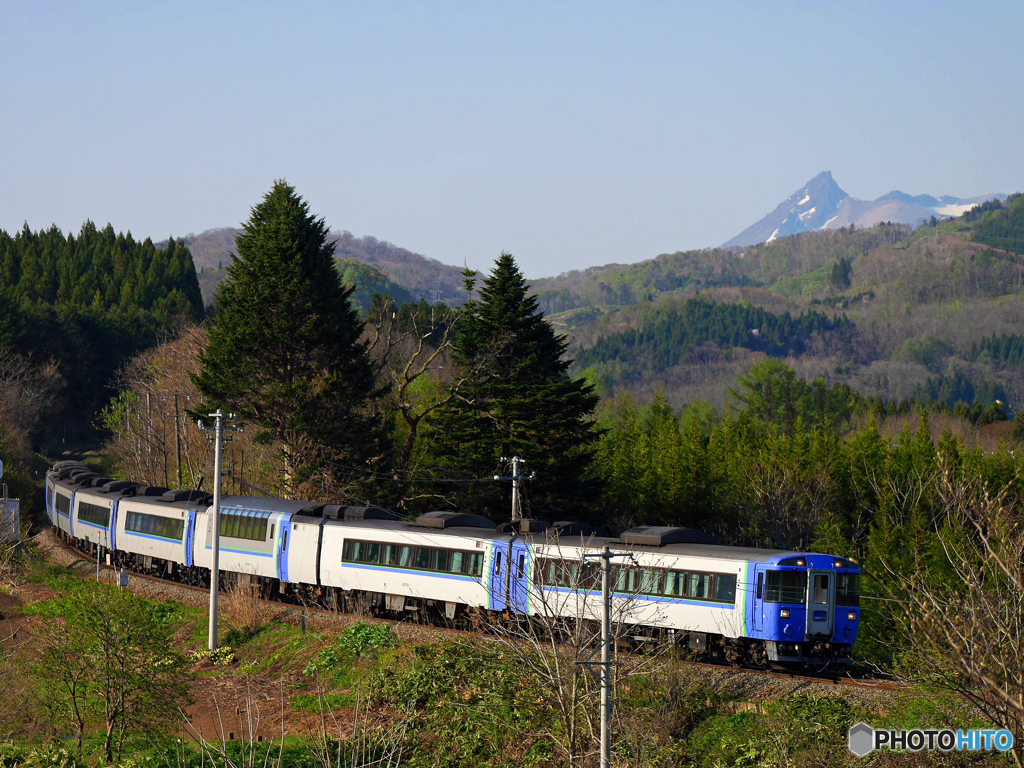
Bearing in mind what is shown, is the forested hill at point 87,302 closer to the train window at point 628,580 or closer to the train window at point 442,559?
the train window at point 442,559

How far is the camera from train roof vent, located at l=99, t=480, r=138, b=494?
149ft

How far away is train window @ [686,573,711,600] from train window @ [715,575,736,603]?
277 mm

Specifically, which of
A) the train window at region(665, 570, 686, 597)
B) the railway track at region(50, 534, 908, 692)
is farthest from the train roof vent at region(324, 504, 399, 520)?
the train window at region(665, 570, 686, 597)

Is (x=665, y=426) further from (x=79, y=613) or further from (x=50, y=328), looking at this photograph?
(x=50, y=328)

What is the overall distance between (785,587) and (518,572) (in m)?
7.07

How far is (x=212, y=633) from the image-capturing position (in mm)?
31203

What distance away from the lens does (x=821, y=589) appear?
77.1 ft

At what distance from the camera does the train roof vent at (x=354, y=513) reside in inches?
1325

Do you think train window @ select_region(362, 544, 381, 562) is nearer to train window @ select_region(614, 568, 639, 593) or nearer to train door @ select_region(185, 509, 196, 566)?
train window @ select_region(614, 568, 639, 593)

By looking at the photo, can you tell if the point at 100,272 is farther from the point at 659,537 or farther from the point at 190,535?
the point at 659,537

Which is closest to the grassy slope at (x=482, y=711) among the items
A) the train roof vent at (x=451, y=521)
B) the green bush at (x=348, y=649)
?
the green bush at (x=348, y=649)

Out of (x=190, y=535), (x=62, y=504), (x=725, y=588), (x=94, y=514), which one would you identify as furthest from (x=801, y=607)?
(x=62, y=504)

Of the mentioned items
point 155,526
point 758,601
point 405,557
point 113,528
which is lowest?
point 113,528

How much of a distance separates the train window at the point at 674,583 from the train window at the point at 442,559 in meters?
7.07
